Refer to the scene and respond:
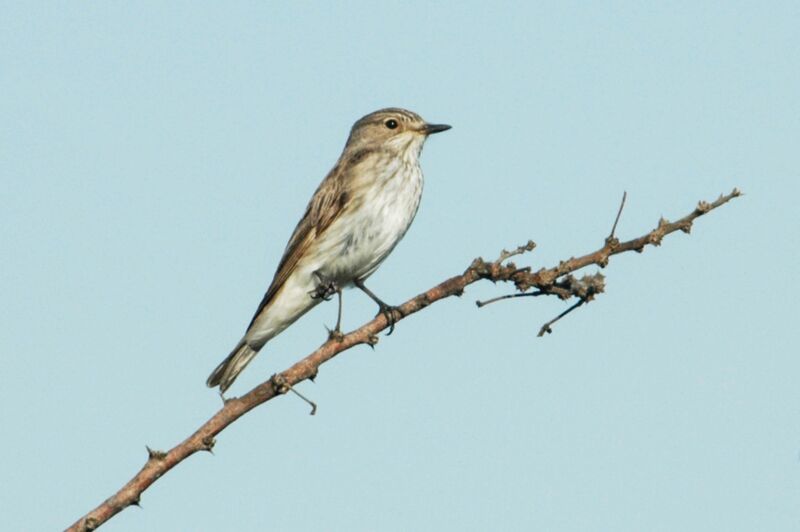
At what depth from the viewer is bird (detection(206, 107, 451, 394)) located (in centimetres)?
908

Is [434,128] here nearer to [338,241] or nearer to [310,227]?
[310,227]

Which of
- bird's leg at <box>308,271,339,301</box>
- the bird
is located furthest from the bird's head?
bird's leg at <box>308,271,339,301</box>

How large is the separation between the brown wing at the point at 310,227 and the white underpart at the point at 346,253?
0.06 metres

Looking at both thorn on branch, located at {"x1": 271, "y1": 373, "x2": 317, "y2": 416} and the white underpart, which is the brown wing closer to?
the white underpart

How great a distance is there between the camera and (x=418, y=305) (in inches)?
198

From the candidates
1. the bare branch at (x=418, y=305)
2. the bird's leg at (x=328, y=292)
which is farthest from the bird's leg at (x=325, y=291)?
the bare branch at (x=418, y=305)

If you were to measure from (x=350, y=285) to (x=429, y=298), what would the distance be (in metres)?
4.43

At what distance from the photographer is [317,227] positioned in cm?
940

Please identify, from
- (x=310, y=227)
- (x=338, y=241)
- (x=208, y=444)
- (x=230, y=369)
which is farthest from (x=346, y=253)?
(x=208, y=444)

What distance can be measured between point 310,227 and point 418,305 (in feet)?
→ 14.8

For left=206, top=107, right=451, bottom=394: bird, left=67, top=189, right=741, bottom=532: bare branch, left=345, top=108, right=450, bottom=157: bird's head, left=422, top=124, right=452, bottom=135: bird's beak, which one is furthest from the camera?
left=422, top=124, right=452, bottom=135: bird's beak

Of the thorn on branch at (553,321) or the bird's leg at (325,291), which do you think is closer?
the thorn on branch at (553,321)

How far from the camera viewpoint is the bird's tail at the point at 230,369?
874 cm

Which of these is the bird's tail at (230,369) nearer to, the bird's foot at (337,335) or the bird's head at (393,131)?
the bird's head at (393,131)
